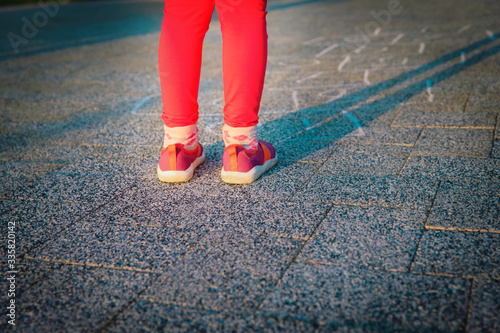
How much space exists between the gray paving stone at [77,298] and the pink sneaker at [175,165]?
65cm

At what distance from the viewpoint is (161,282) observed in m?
1.43

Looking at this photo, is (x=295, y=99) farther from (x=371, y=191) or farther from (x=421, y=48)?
(x=421, y=48)

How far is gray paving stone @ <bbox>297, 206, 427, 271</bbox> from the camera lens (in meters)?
1.49

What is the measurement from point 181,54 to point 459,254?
4.29 ft

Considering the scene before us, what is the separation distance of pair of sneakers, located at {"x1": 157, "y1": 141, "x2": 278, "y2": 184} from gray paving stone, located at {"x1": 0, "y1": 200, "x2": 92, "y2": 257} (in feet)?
1.19

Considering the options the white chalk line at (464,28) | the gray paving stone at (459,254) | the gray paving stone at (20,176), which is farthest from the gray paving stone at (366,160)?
the white chalk line at (464,28)

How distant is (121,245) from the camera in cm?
165

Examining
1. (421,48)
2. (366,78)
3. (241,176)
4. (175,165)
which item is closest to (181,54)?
(175,165)

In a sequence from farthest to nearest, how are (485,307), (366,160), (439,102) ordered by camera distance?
1. (439,102)
2. (366,160)
3. (485,307)

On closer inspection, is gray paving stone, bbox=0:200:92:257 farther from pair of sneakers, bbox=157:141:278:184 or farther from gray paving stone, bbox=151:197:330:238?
pair of sneakers, bbox=157:141:278:184

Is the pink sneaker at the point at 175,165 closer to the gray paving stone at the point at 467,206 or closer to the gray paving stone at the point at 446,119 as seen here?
the gray paving stone at the point at 467,206

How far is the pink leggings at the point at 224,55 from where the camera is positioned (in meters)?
1.91

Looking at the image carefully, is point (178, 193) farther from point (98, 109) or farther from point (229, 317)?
point (98, 109)

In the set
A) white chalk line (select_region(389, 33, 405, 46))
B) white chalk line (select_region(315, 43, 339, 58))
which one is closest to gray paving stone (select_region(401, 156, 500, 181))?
white chalk line (select_region(315, 43, 339, 58))
